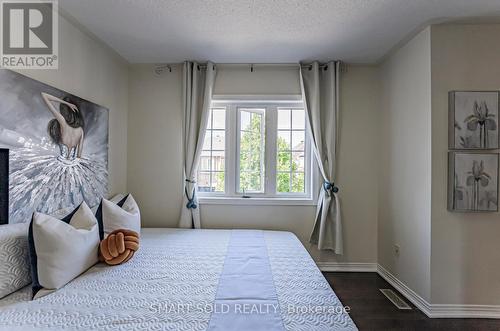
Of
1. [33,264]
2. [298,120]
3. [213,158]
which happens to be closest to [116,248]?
[33,264]

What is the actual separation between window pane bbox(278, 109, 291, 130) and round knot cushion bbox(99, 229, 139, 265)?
6.96ft

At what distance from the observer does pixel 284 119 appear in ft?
10.9

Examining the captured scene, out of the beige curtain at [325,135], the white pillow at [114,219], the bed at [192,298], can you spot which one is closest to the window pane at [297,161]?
the beige curtain at [325,135]

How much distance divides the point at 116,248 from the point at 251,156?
1.86 metres

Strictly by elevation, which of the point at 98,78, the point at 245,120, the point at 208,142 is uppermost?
the point at 98,78

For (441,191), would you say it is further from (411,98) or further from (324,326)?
(324,326)

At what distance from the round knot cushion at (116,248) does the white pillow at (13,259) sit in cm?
41

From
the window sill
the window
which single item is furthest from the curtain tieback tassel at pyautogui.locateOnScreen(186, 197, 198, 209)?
the window

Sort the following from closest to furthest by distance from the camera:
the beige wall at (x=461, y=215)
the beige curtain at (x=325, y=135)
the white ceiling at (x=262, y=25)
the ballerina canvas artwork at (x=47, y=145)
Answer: the ballerina canvas artwork at (x=47, y=145)
the white ceiling at (x=262, y=25)
the beige wall at (x=461, y=215)
the beige curtain at (x=325, y=135)

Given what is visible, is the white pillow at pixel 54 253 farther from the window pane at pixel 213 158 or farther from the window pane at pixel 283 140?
the window pane at pixel 283 140

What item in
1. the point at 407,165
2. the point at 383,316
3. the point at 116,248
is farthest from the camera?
the point at 407,165

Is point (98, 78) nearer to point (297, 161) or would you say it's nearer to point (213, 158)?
point (213, 158)

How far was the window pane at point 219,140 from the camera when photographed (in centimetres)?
332

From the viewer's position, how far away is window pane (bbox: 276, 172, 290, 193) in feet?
10.8
